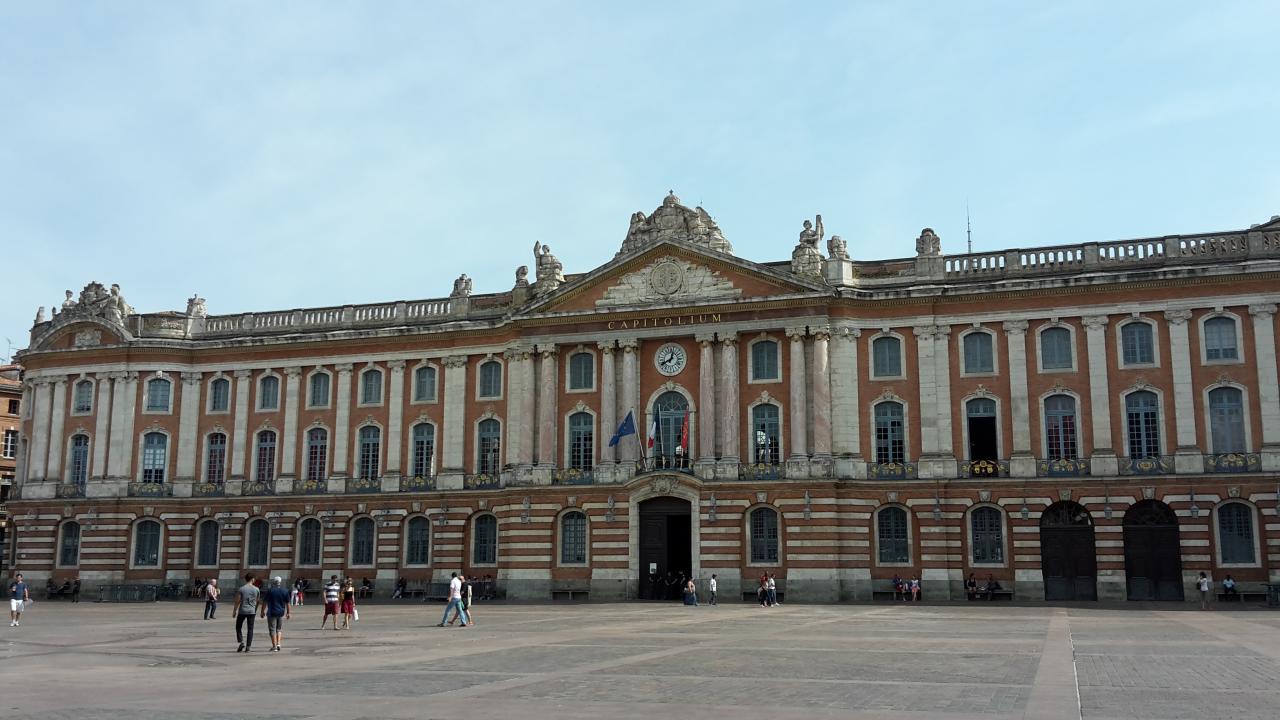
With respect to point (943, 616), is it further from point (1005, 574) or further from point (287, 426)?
point (287, 426)

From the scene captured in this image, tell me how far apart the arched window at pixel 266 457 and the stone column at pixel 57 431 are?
10843mm

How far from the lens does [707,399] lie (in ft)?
182

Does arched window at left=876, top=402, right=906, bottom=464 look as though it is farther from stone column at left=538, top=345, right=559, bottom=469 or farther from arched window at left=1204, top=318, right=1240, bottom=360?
stone column at left=538, top=345, right=559, bottom=469

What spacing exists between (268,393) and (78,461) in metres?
10.9

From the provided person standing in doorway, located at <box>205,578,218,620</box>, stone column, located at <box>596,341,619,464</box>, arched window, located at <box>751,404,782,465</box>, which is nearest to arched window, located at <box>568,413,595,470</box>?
stone column, located at <box>596,341,619,464</box>

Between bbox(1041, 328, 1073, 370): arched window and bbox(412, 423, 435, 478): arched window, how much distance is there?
3003 centimetres

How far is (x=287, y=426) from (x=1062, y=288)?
3942 cm

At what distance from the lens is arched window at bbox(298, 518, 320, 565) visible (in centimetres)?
6294

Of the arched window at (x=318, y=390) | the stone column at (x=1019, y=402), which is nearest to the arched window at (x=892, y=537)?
the stone column at (x=1019, y=402)

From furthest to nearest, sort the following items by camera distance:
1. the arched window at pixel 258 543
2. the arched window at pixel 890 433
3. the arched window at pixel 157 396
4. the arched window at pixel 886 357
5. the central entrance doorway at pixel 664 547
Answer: the arched window at pixel 157 396 < the arched window at pixel 258 543 < the central entrance doorway at pixel 664 547 < the arched window at pixel 886 357 < the arched window at pixel 890 433

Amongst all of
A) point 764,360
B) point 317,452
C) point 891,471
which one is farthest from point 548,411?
point 891,471

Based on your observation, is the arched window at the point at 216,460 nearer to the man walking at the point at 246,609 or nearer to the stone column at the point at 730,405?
the stone column at the point at 730,405

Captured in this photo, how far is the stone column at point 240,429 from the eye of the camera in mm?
64562

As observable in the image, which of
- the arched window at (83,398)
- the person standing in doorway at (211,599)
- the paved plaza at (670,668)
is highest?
the arched window at (83,398)
